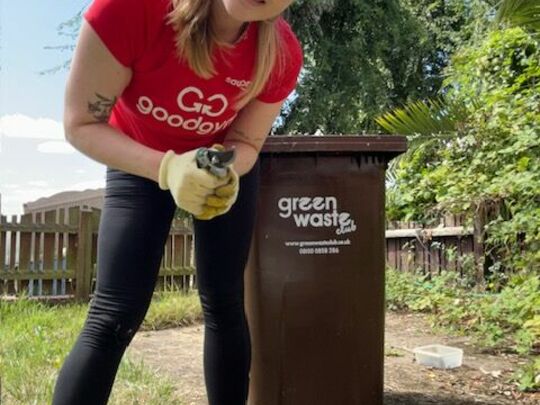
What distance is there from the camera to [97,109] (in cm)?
163

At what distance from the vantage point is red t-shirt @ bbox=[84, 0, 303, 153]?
1570 millimetres

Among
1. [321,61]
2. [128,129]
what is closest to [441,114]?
[128,129]

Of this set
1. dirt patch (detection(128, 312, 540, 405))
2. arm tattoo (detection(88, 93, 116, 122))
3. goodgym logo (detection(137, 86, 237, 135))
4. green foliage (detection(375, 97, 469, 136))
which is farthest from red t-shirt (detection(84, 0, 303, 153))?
green foliage (detection(375, 97, 469, 136))

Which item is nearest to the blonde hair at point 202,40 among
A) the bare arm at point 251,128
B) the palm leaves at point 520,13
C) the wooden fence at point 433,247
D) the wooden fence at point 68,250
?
the bare arm at point 251,128

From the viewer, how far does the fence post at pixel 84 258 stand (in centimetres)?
786

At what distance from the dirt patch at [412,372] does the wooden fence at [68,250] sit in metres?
2.59

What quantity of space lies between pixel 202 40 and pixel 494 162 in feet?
16.3

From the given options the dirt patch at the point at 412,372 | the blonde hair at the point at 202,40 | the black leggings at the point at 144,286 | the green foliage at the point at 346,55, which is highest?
the green foliage at the point at 346,55

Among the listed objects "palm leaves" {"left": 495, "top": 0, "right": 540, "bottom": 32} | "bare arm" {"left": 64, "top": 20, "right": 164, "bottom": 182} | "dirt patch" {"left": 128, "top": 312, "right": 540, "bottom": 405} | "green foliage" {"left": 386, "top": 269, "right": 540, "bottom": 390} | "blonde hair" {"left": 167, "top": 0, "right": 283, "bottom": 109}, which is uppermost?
"palm leaves" {"left": 495, "top": 0, "right": 540, "bottom": 32}

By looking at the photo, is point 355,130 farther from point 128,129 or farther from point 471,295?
point 128,129

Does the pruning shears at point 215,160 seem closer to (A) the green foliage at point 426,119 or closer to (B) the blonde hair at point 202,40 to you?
(B) the blonde hair at point 202,40

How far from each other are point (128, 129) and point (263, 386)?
1.23 m

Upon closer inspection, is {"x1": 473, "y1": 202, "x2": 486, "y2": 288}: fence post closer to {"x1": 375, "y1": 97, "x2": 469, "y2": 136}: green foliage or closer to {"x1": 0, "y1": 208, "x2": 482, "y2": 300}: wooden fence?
{"x1": 0, "y1": 208, "x2": 482, "y2": 300}: wooden fence

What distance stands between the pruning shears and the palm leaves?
311cm
